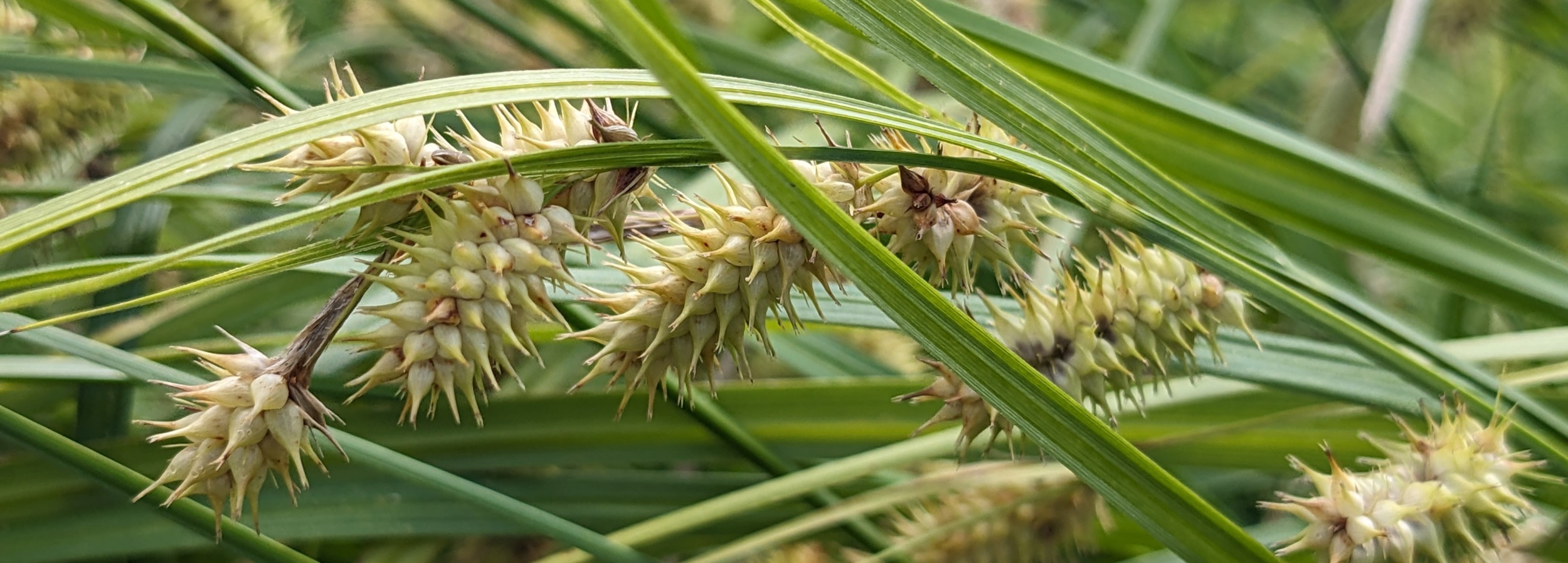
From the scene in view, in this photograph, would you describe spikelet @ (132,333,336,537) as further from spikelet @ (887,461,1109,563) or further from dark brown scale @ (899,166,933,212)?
spikelet @ (887,461,1109,563)

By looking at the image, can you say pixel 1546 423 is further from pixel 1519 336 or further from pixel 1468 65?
pixel 1468 65

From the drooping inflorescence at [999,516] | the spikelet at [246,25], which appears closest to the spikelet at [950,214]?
the drooping inflorescence at [999,516]

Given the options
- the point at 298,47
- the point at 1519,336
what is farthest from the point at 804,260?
the point at 298,47

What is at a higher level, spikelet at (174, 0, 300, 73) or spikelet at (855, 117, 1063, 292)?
spikelet at (174, 0, 300, 73)

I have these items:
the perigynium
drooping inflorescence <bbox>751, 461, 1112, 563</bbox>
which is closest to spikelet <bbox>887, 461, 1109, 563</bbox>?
drooping inflorescence <bbox>751, 461, 1112, 563</bbox>

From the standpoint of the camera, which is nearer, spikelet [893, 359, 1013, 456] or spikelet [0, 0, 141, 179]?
spikelet [893, 359, 1013, 456]

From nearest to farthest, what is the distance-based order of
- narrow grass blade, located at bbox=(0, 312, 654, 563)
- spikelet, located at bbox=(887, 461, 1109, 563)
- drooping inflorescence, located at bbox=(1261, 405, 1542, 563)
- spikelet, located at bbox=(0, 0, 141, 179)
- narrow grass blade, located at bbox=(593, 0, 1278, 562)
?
narrow grass blade, located at bbox=(593, 0, 1278, 562), drooping inflorescence, located at bbox=(1261, 405, 1542, 563), narrow grass blade, located at bbox=(0, 312, 654, 563), spikelet, located at bbox=(887, 461, 1109, 563), spikelet, located at bbox=(0, 0, 141, 179)

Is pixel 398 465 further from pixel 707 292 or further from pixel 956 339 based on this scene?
pixel 956 339

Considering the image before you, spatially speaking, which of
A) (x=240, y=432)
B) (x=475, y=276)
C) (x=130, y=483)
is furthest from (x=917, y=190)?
(x=130, y=483)

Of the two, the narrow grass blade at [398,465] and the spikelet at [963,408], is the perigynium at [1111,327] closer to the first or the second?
the spikelet at [963,408]
